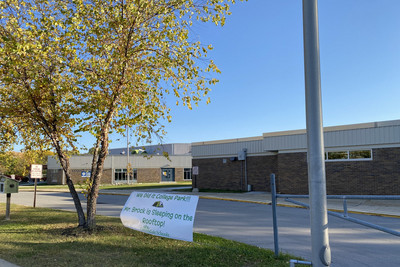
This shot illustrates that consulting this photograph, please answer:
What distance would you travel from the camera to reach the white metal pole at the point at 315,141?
4168 mm

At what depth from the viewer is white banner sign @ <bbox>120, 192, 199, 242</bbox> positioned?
714 centimetres

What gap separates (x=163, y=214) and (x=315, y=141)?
14.5ft

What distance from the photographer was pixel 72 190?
9812mm

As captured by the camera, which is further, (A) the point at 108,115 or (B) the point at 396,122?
(B) the point at 396,122

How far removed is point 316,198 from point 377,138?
1737 centimetres

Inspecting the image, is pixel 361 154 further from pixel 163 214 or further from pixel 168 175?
pixel 168 175

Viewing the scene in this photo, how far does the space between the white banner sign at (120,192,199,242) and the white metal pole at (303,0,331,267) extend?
3278mm

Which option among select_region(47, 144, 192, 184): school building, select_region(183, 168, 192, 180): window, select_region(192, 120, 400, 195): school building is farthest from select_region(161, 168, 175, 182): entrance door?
select_region(192, 120, 400, 195): school building

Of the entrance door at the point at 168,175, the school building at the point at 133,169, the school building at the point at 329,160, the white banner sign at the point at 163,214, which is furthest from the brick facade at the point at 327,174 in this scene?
the entrance door at the point at 168,175

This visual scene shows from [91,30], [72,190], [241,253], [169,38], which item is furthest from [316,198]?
[72,190]

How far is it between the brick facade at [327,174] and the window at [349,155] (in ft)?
0.78

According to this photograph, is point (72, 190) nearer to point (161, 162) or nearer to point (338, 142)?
point (338, 142)

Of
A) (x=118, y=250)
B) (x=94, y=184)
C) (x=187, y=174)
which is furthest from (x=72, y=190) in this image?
(x=187, y=174)

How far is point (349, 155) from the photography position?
20.3 meters
